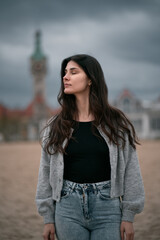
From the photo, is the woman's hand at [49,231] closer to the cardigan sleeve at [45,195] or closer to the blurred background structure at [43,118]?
the cardigan sleeve at [45,195]

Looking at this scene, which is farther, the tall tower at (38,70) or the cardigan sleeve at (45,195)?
the tall tower at (38,70)

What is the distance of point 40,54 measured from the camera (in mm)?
83500

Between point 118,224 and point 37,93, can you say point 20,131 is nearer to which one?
point 37,93

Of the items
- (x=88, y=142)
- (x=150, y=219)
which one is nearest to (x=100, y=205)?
(x=88, y=142)

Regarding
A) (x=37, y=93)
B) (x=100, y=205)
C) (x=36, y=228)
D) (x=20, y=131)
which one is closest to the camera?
(x=100, y=205)

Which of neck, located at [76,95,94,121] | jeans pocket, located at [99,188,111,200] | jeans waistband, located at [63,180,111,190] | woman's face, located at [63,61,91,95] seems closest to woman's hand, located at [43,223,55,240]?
jeans waistband, located at [63,180,111,190]

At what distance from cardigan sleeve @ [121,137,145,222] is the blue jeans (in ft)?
0.24

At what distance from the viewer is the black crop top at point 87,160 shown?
7.52 feet

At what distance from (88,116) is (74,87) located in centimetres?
25

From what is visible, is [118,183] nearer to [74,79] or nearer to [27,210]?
[74,79]

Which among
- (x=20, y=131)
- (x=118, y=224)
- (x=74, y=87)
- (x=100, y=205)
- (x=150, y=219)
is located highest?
(x=74, y=87)

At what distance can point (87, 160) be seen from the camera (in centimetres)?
231

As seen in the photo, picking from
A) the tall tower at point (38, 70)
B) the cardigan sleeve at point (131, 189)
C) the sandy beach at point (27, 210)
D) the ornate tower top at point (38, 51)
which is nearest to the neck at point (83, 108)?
the cardigan sleeve at point (131, 189)

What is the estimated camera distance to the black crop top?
2.29 metres
